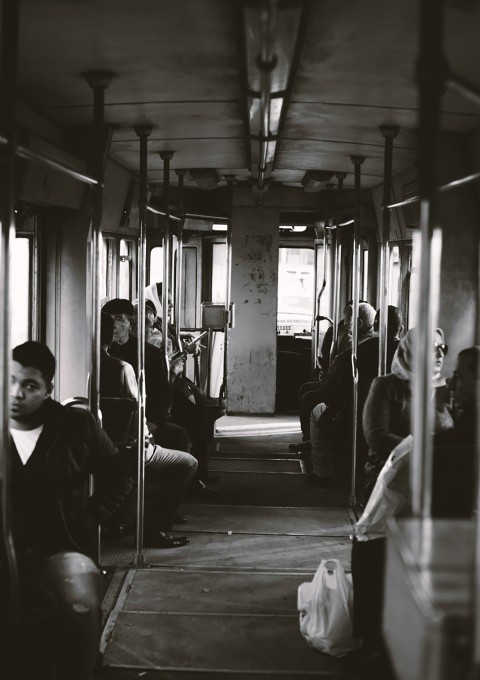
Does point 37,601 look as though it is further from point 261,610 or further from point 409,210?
point 409,210

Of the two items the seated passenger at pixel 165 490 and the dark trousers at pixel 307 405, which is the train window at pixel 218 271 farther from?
the seated passenger at pixel 165 490

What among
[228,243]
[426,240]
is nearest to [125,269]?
[228,243]

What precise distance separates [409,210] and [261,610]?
11.1 ft

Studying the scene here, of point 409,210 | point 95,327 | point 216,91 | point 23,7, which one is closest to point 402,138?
point 409,210

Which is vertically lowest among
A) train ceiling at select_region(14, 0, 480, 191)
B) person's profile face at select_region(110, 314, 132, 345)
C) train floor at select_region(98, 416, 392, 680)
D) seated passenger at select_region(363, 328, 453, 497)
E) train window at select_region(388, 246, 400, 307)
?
train floor at select_region(98, 416, 392, 680)

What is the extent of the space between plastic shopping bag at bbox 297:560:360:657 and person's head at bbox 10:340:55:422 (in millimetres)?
1492

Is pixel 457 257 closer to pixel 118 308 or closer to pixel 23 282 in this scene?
pixel 118 308

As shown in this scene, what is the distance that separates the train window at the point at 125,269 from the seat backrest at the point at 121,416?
2.71 m

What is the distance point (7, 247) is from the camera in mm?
2207

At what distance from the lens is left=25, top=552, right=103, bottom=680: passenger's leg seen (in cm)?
273

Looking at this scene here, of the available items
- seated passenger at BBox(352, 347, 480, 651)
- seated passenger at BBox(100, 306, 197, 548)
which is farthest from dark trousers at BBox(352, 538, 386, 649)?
seated passenger at BBox(100, 306, 197, 548)

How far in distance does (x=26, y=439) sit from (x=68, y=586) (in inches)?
23.0

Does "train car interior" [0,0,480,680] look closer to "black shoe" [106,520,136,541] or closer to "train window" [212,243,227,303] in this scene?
"black shoe" [106,520,136,541]

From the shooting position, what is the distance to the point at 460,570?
4.80 feet
